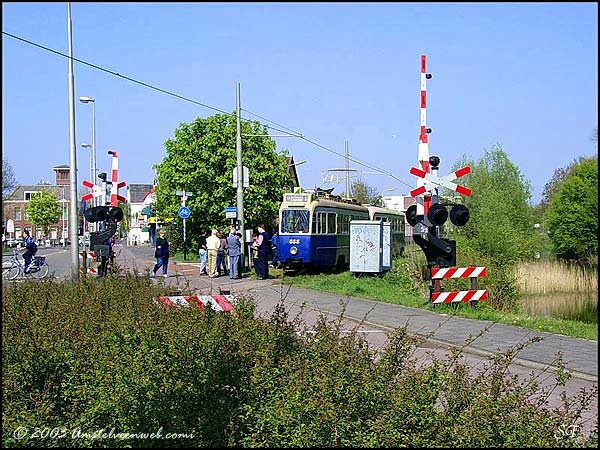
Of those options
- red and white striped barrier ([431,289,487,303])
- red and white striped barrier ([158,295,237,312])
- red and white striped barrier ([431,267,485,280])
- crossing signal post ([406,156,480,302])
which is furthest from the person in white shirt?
red and white striped barrier ([158,295,237,312])

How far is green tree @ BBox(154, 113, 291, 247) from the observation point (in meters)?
45.4

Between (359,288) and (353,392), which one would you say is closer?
(353,392)

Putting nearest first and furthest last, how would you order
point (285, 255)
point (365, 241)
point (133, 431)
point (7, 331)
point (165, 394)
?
point (133, 431) < point (165, 394) < point (7, 331) < point (365, 241) < point (285, 255)

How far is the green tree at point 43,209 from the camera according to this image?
8312cm

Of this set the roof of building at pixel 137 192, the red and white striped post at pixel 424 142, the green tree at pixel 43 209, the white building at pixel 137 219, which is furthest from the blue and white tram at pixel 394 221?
the roof of building at pixel 137 192

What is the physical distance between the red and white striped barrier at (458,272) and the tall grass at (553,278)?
158 inches

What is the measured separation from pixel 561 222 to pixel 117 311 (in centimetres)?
3556

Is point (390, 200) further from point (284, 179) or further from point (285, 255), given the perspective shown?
point (285, 255)

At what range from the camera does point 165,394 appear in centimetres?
581

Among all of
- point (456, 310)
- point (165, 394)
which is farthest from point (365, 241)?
point (165, 394)

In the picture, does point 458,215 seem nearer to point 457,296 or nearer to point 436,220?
point 436,220

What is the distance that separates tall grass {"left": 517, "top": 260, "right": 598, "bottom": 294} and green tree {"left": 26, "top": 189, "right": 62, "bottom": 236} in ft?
230

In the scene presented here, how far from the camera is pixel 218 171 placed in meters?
46.4

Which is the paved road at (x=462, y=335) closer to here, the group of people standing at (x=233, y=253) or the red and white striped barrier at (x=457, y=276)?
the red and white striped barrier at (x=457, y=276)
